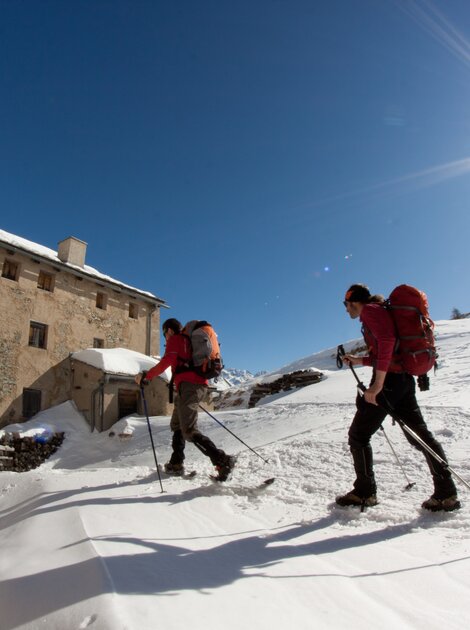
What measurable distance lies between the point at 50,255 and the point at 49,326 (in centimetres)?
396

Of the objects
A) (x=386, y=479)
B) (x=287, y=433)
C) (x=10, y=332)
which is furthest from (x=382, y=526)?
(x=10, y=332)

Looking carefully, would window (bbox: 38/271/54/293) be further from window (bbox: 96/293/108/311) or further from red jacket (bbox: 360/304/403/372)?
red jacket (bbox: 360/304/403/372)

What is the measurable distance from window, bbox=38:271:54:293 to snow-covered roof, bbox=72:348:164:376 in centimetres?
306

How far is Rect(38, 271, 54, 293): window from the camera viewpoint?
16906mm

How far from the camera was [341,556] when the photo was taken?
2221 mm

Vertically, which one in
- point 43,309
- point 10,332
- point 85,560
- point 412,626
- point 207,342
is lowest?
point 412,626

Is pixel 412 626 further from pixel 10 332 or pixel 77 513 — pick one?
pixel 10 332

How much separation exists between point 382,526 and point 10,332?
613 inches

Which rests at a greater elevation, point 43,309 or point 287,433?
point 43,309

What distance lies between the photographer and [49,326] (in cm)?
1641

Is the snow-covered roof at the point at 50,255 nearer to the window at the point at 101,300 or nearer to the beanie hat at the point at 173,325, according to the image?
the window at the point at 101,300

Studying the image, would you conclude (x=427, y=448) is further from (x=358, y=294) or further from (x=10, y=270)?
(x=10, y=270)

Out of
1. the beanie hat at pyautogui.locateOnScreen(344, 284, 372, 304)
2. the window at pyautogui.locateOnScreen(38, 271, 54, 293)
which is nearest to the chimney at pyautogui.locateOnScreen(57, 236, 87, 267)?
the window at pyautogui.locateOnScreen(38, 271, 54, 293)

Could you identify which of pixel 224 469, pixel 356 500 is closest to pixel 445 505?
pixel 356 500
